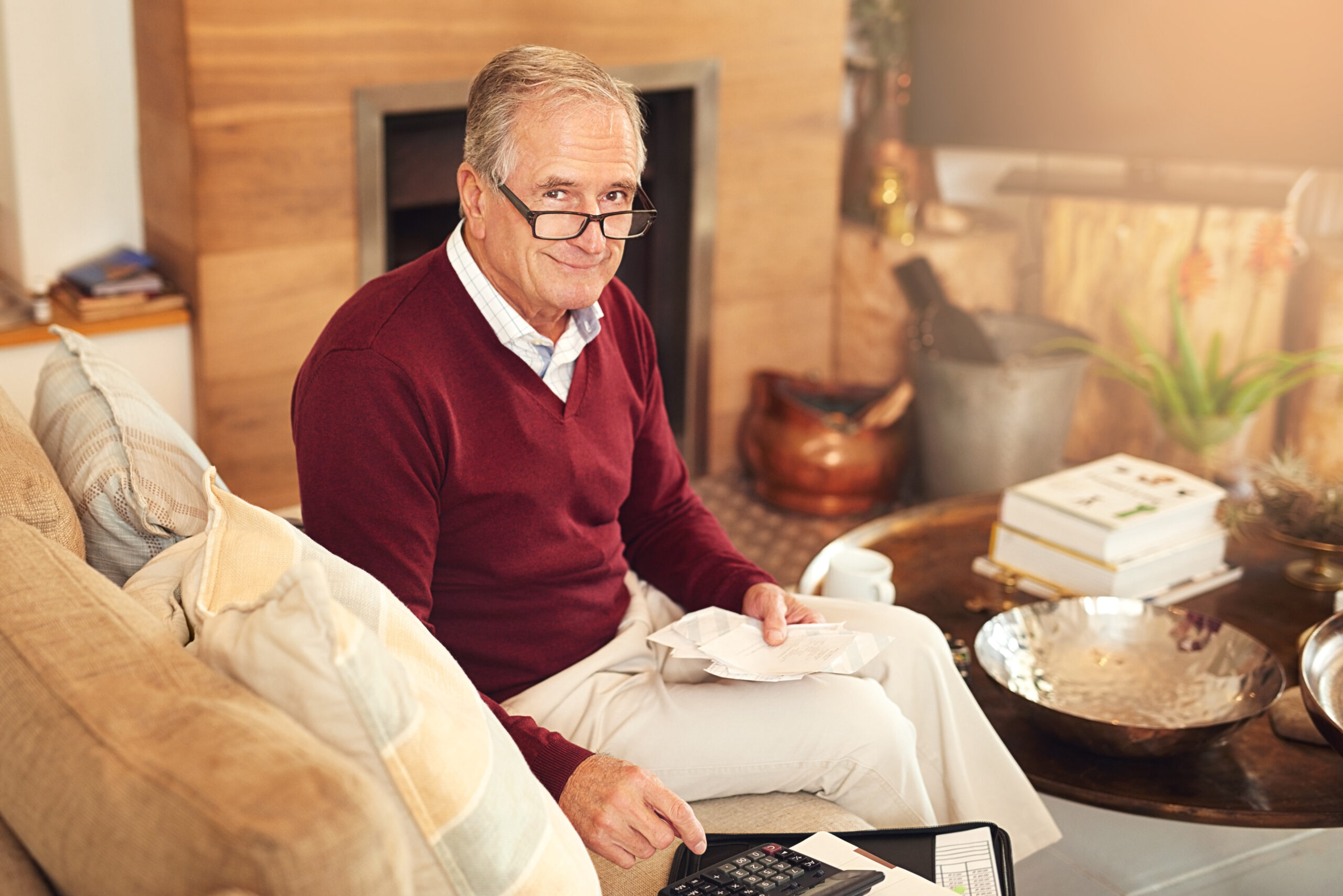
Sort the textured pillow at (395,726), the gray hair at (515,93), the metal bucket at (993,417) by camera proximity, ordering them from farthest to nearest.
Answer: the metal bucket at (993,417) → the gray hair at (515,93) → the textured pillow at (395,726)

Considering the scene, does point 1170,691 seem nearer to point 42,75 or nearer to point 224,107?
point 224,107

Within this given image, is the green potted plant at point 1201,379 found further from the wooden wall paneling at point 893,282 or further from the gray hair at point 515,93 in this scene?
the gray hair at point 515,93

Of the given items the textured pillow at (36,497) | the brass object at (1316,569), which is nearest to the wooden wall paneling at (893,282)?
the brass object at (1316,569)

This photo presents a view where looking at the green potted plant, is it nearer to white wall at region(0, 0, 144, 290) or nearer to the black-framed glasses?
the black-framed glasses

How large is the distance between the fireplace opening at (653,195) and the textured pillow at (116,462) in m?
1.27

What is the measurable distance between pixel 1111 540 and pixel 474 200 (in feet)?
3.28

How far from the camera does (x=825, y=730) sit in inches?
58.6

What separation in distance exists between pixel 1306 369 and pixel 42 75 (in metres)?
3.01

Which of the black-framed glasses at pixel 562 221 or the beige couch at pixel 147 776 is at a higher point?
the black-framed glasses at pixel 562 221

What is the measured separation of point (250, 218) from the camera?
8.72 ft

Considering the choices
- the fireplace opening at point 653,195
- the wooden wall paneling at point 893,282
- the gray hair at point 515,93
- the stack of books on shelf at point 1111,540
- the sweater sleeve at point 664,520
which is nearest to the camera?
the gray hair at point 515,93

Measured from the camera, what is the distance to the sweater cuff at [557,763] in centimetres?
133

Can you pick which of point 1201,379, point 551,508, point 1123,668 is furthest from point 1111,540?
point 1201,379

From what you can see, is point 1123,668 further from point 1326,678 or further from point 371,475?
point 371,475
